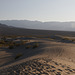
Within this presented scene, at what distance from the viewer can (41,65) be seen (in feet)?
25.2

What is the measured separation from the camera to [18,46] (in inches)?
778

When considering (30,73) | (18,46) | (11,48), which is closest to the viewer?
(30,73)

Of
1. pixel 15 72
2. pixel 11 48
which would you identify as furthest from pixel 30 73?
pixel 11 48

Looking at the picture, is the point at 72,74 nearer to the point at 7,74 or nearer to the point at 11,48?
the point at 7,74

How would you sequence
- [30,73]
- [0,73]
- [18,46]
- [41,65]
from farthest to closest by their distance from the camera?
[18,46], [41,65], [0,73], [30,73]

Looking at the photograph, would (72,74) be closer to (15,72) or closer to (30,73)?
(30,73)

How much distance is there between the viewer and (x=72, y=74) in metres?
6.61

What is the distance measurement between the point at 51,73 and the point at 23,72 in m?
1.51

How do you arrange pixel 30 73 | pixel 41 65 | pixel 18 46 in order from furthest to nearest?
pixel 18 46 < pixel 41 65 < pixel 30 73

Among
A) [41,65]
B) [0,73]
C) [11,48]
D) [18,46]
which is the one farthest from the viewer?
[18,46]

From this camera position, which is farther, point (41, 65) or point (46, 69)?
point (41, 65)

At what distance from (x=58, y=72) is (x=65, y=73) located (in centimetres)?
38

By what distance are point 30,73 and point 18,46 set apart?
44.4ft

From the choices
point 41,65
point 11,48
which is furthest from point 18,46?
point 41,65
